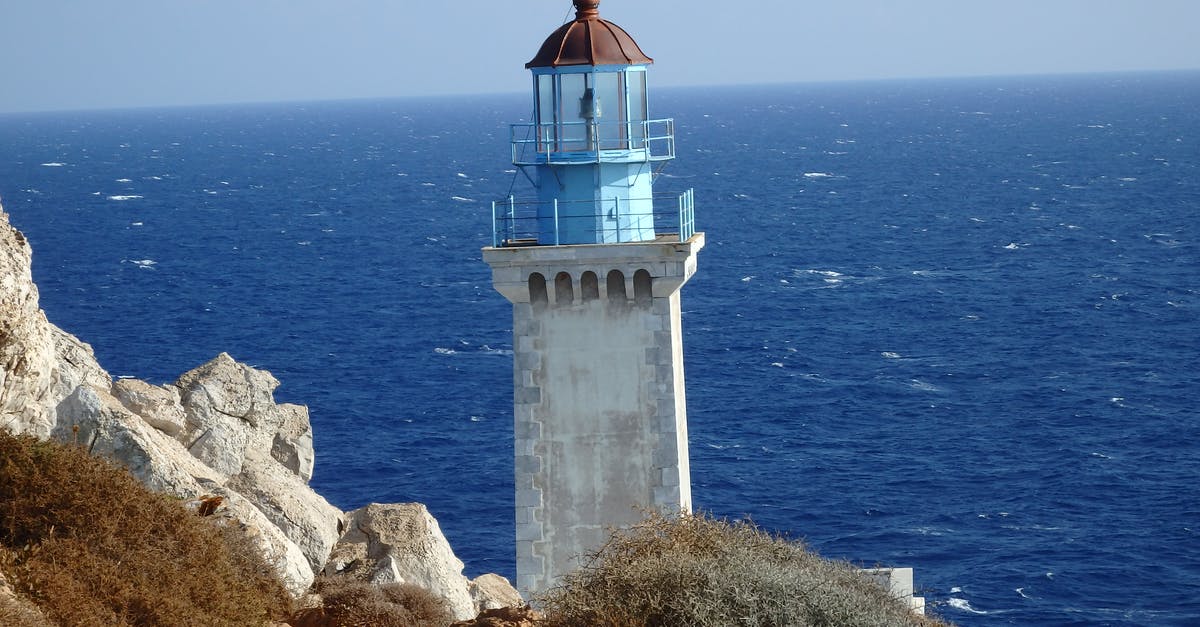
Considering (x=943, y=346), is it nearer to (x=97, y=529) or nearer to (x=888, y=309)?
(x=888, y=309)

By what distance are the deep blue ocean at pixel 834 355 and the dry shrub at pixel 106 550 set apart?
11.4 meters

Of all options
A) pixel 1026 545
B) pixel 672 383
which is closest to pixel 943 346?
pixel 1026 545

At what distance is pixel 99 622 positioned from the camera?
1445cm

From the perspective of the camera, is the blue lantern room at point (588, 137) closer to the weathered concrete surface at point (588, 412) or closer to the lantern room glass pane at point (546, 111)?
the lantern room glass pane at point (546, 111)

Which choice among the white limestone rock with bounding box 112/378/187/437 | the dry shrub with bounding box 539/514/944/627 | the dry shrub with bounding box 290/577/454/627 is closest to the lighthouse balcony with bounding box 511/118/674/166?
the dry shrub with bounding box 290/577/454/627

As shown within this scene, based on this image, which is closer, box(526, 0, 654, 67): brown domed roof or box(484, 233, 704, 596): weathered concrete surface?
box(526, 0, 654, 67): brown domed roof

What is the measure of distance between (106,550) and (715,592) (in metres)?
6.47

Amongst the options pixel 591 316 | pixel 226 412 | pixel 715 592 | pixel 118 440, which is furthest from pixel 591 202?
pixel 226 412

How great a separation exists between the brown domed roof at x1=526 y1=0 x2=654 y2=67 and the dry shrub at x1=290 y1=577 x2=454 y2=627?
303 inches

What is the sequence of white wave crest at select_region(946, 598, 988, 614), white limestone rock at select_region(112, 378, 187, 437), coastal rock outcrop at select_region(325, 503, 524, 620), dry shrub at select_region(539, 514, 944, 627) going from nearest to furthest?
dry shrub at select_region(539, 514, 944, 627)
coastal rock outcrop at select_region(325, 503, 524, 620)
white limestone rock at select_region(112, 378, 187, 437)
white wave crest at select_region(946, 598, 988, 614)

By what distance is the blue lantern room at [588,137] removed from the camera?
2114cm

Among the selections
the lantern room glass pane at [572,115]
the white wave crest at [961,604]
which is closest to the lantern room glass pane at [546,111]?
the lantern room glass pane at [572,115]

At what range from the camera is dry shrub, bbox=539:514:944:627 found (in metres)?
14.5

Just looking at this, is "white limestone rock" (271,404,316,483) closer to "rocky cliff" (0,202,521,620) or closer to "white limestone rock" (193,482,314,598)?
"rocky cliff" (0,202,521,620)
